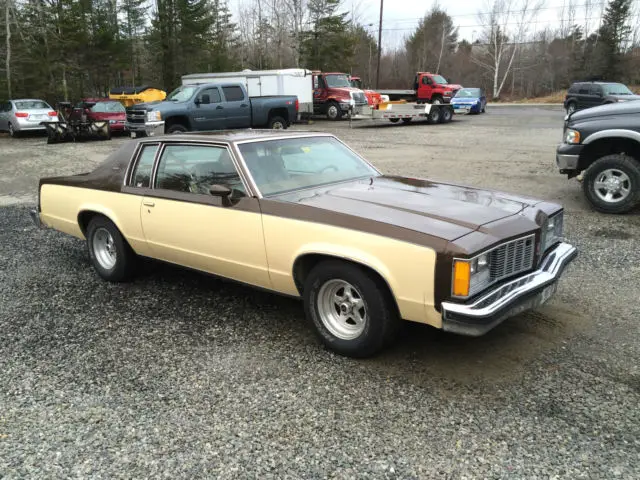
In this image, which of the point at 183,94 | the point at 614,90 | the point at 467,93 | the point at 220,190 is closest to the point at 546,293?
the point at 220,190

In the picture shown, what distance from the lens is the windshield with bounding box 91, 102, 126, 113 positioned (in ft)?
71.0

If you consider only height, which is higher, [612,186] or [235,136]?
[235,136]

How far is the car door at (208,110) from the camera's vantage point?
58.6ft

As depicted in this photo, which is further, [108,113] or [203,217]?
[108,113]

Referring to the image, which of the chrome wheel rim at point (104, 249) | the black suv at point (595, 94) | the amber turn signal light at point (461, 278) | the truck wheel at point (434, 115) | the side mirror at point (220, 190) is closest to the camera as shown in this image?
the amber turn signal light at point (461, 278)

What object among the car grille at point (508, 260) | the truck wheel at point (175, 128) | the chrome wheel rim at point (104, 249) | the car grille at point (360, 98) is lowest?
the chrome wheel rim at point (104, 249)

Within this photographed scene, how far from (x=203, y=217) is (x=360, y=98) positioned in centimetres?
2461

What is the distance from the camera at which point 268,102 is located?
19656mm

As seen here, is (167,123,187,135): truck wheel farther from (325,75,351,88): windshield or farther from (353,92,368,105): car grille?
(325,75,351,88): windshield

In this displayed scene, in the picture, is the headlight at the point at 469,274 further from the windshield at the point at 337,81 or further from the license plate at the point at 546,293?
the windshield at the point at 337,81

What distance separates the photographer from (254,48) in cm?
6084

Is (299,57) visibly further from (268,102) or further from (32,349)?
(32,349)

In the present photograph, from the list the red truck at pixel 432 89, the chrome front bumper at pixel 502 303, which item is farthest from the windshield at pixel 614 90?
the chrome front bumper at pixel 502 303

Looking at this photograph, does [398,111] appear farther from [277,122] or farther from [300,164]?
[300,164]
